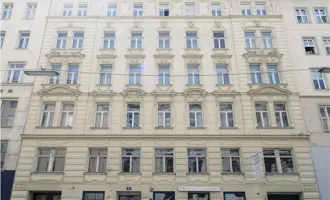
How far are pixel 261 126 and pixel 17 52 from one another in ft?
69.6

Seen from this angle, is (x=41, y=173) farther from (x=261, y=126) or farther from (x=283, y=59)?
(x=283, y=59)

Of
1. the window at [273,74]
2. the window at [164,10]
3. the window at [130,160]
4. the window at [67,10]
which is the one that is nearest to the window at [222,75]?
the window at [273,74]

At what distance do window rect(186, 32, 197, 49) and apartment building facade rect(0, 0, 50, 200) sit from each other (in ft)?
42.6

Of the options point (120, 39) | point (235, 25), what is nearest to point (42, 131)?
point (120, 39)

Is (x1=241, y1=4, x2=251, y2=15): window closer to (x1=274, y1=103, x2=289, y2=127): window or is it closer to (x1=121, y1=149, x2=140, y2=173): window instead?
(x1=274, y1=103, x2=289, y2=127): window

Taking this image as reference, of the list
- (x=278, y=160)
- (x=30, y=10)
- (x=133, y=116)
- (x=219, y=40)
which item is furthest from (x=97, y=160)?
(x=30, y=10)

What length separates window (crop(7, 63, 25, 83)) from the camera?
76.0 feet

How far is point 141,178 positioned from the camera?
63.7ft

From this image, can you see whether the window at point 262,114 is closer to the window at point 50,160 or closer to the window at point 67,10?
the window at point 50,160

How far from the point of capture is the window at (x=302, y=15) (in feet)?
83.3

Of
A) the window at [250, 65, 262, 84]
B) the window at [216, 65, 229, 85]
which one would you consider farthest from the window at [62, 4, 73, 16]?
the window at [250, 65, 262, 84]

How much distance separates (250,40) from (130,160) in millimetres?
14547

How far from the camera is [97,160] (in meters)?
20.2

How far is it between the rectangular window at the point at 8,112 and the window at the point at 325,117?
2413 centimetres
